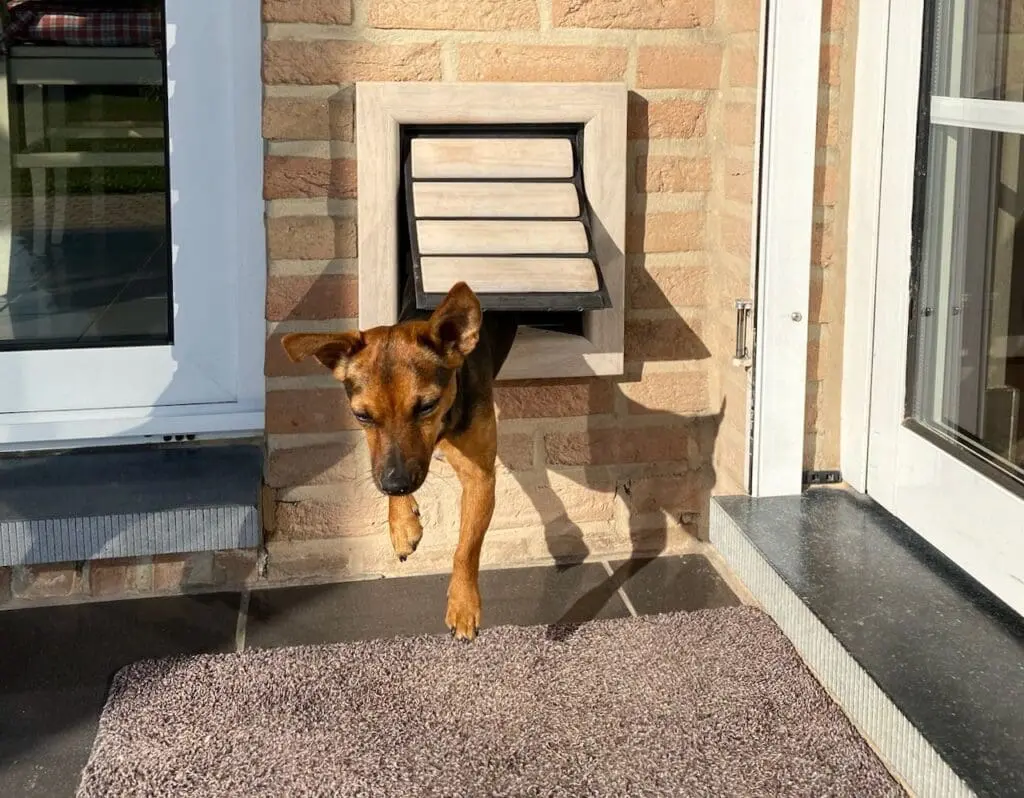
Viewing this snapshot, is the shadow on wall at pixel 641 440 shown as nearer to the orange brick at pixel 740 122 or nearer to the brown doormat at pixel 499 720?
the orange brick at pixel 740 122

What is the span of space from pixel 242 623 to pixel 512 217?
1.14 m

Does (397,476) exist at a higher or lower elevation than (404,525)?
higher

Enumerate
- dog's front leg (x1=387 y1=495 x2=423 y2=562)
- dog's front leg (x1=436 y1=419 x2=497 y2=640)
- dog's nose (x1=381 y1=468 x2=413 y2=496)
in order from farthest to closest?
dog's front leg (x1=387 y1=495 x2=423 y2=562) → dog's front leg (x1=436 y1=419 x2=497 y2=640) → dog's nose (x1=381 y1=468 x2=413 y2=496)

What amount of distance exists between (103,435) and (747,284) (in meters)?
1.68

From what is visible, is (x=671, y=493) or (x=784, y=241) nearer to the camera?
(x=784, y=241)

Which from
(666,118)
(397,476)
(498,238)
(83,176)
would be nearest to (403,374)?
(397,476)

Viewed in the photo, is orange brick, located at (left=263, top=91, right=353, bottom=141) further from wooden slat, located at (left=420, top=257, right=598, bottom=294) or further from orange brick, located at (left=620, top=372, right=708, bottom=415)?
orange brick, located at (left=620, top=372, right=708, bottom=415)

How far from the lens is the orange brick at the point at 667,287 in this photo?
3.14 m

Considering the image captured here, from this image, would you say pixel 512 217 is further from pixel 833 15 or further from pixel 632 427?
pixel 833 15

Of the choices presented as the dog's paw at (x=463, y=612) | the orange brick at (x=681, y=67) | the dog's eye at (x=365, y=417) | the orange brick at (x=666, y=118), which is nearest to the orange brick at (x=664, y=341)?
the orange brick at (x=666, y=118)

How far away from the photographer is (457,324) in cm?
234

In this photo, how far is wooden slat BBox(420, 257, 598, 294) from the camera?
270 cm

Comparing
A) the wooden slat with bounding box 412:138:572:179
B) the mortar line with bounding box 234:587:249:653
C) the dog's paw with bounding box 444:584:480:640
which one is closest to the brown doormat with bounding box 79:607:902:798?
the mortar line with bounding box 234:587:249:653

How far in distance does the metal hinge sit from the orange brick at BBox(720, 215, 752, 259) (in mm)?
112
